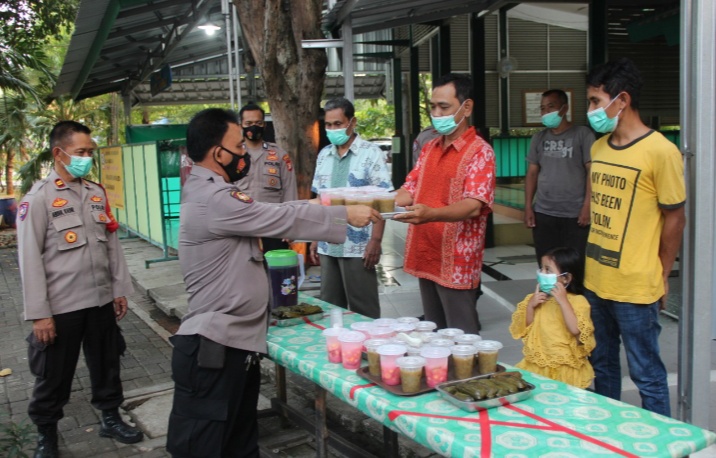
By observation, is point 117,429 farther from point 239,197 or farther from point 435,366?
point 435,366

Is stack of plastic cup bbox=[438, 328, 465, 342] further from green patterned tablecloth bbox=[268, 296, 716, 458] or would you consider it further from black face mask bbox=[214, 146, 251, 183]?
black face mask bbox=[214, 146, 251, 183]

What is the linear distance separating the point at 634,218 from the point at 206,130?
6.54ft

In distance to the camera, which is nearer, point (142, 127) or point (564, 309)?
point (564, 309)

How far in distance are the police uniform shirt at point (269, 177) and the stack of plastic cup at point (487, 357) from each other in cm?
Answer: 306

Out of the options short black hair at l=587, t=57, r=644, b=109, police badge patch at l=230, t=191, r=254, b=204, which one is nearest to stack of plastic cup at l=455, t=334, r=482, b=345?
police badge patch at l=230, t=191, r=254, b=204

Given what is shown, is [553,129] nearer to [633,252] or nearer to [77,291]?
[633,252]

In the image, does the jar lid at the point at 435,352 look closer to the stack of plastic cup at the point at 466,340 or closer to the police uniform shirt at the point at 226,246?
the stack of plastic cup at the point at 466,340

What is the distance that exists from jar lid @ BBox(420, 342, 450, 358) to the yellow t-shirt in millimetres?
1063

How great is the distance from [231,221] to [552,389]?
1477 millimetres

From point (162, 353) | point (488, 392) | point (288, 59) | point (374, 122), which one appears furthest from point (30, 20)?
point (374, 122)

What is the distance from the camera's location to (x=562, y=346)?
3297 mm

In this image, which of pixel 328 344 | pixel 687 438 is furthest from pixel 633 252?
pixel 328 344

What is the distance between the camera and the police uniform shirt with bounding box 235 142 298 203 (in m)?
5.31

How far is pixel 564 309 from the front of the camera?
10.6ft
